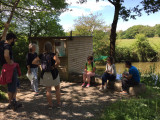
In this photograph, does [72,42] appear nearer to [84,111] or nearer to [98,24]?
[84,111]

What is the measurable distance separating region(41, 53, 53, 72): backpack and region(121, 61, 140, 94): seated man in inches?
110

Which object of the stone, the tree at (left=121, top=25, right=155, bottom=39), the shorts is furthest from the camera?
the tree at (left=121, top=25, right=155, bottom=39)

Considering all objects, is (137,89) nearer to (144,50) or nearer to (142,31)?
(144,50)

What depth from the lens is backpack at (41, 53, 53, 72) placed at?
352cm

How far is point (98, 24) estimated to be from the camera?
2672 cm

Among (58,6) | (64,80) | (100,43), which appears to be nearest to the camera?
(64,80)

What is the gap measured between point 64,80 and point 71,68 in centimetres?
78

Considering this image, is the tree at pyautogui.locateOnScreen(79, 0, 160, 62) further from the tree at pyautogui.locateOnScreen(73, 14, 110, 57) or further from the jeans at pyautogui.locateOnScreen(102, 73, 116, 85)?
the tree at pyautogui.locateOnScreen(73, 14, 110, 57)

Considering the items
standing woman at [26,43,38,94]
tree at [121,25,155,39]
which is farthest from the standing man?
tree at [121,25,155,39]

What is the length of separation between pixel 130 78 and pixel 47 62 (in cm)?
302

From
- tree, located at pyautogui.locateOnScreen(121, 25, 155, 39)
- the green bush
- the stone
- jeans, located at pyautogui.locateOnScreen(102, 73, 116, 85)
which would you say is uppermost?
tree, located at pyautogui.locateOnScreen(121, 25, 155, 39)

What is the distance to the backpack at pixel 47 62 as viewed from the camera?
3.52 metres

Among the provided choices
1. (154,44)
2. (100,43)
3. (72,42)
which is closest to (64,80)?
(72,42)

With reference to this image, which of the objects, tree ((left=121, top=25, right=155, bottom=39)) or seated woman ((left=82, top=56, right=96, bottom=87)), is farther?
tree ((left=121, top=25, right=155, bottom=39))
